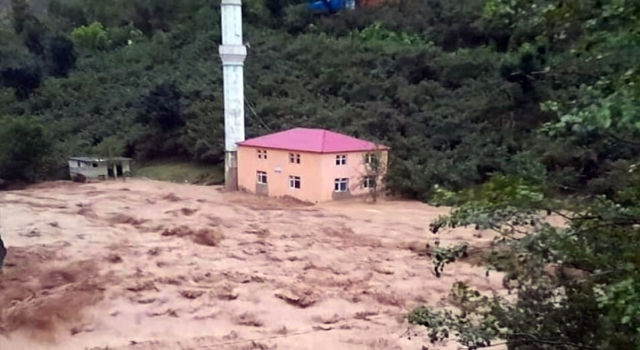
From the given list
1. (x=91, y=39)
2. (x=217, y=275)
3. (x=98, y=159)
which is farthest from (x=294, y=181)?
(x=91, y=39)

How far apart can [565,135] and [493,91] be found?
20.7 metres

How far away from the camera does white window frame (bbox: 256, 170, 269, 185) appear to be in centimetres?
1994

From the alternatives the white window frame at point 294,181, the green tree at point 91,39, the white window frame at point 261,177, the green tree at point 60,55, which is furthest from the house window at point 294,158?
the green tree at point 91,39

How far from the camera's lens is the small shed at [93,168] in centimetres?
2328

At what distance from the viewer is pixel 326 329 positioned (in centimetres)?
963

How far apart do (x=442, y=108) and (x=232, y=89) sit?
7.01 m

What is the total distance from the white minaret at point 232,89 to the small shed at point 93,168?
464 centimetres

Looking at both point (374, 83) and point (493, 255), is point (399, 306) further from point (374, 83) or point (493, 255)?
point (374, 83)

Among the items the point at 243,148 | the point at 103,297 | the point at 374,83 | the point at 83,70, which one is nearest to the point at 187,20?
the point at 83,70

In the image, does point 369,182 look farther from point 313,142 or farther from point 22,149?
point 22,149

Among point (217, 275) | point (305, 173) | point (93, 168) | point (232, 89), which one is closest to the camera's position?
point (217, 275)

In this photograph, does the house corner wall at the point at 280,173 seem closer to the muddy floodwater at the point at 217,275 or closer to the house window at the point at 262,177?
the house window at the point at 262,177

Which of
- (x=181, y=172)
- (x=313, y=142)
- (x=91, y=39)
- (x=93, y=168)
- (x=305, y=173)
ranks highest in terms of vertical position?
(x=91, y=39)

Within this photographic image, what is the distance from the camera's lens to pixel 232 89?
20953mm
